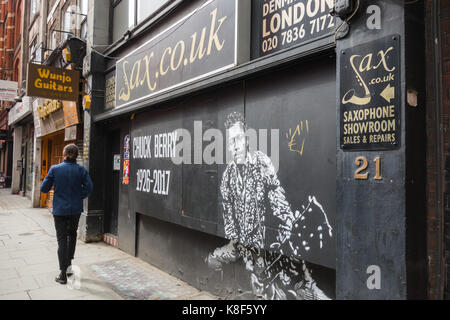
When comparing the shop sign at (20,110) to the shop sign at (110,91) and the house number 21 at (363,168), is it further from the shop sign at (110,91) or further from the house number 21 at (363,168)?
the house number 21 at (363,168)

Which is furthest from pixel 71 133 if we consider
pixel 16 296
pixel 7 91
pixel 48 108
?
pixel 7 91

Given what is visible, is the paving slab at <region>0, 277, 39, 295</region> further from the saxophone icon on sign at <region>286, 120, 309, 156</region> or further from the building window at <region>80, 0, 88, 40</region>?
the building window at <region>80, 0, 88, 40</region>

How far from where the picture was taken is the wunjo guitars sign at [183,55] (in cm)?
408

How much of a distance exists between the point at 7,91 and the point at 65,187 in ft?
46.8

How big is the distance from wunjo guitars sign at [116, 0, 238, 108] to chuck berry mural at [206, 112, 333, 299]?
885 mm

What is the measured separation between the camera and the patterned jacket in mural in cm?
347

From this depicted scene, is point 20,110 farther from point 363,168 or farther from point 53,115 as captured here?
point 363,168

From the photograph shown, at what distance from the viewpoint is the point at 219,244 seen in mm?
4410

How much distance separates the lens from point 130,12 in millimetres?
7223

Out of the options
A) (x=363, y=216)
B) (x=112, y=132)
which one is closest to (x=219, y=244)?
(x=363, y=216)

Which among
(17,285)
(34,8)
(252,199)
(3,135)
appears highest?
(34,8)

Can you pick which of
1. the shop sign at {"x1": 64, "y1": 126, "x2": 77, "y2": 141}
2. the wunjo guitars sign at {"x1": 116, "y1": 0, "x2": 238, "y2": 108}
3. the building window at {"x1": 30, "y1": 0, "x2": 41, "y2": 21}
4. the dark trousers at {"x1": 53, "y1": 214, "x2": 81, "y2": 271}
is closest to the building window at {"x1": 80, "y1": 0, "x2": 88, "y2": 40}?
the shop sign at {"x1": 64, "y1": 126, "x2": 77, "y2": 141}

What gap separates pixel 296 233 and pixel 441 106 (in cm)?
165

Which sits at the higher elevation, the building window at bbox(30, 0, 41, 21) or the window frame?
the building window at bbox(30, 0, 41, 21)
